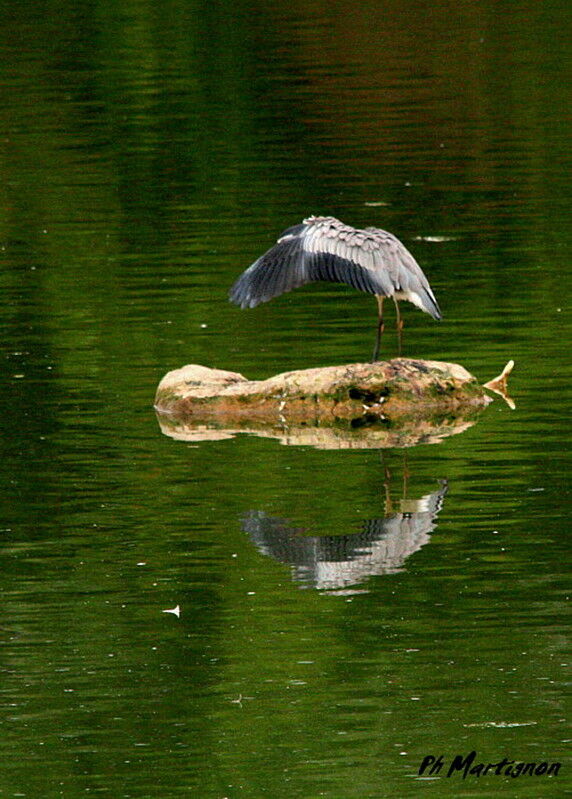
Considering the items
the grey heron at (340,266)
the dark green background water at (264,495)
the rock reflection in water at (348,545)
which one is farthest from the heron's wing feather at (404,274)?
the rock reflection in water at (348,545)

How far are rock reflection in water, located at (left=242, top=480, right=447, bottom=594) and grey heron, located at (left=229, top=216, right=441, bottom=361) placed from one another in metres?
2.58

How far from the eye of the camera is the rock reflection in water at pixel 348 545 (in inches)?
491

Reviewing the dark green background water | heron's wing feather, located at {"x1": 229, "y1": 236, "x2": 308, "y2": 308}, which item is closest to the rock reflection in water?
the dark green background water

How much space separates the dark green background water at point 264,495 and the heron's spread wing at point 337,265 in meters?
1.12

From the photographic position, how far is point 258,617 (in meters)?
11.7

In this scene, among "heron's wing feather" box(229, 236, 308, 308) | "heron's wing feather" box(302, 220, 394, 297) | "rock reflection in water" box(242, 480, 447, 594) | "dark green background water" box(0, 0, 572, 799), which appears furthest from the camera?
"heron's wing feather" box(229, 236, 308, 308)

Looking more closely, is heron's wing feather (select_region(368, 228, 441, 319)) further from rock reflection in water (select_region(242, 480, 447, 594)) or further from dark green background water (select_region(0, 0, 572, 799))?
rock reflection in water (select_region(242, 480, 447, 594))

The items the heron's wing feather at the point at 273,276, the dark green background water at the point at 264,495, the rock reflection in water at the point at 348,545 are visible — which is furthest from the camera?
the heron's wing feather at the point at 273,276

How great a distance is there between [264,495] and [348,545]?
1.45 m

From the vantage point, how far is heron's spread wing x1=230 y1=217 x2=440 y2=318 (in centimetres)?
1633

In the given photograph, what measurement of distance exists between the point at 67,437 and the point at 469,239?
32.0 ft

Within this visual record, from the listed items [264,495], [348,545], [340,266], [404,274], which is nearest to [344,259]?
[340,266]

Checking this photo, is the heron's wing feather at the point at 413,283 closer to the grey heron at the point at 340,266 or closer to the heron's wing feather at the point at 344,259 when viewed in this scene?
the grey heron at the point at 340,266

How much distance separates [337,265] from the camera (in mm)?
16438
